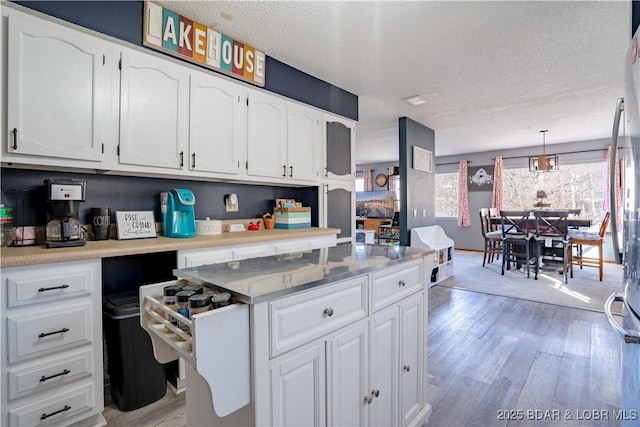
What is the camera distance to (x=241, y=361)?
2.76 feet

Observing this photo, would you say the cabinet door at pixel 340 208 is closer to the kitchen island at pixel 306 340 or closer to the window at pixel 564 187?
the kitchen island at pixel 306 340

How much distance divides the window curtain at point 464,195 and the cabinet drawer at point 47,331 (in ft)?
24.8

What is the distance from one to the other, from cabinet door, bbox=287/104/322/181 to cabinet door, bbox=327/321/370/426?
1.92m

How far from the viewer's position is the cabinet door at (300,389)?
3.02 feet

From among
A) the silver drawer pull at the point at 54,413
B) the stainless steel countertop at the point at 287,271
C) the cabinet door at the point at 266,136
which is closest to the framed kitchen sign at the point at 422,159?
the cabinet door at the point at 266,136

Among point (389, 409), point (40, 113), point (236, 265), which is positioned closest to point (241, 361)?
point (236, 265)

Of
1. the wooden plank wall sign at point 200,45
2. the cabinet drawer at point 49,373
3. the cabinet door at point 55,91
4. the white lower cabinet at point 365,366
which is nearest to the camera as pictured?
the white lower cabinet at point 365,366

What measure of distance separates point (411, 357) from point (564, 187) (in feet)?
22.5

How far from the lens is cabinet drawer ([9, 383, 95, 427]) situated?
1387 millimetres

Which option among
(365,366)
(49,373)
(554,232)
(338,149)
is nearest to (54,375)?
(49,373)

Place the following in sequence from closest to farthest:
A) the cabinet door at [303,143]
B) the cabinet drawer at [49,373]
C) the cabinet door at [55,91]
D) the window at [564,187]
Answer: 1. the cabinet drawer at [49,373]
2. the cabinet door at [55,91]
3. the cabinet door at [303,143]
4. the window at [564,187]

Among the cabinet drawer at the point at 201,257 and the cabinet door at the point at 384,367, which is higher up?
the cabinet drawer at the point at 201,257

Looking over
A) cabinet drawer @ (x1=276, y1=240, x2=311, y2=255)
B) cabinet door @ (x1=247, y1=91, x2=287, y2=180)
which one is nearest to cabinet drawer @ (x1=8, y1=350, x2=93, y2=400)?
cabinet drawer @ (x1=276, y1=240, x2=311, y2=255)

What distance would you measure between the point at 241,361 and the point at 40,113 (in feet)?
5.65
